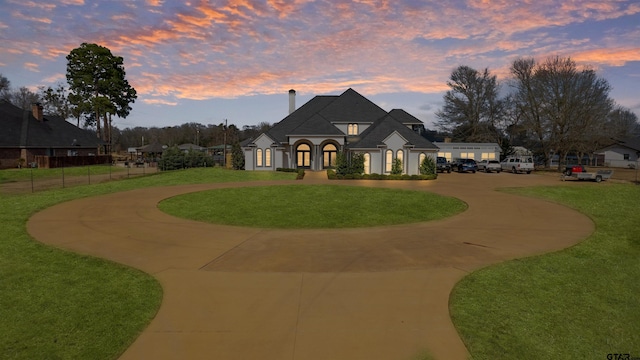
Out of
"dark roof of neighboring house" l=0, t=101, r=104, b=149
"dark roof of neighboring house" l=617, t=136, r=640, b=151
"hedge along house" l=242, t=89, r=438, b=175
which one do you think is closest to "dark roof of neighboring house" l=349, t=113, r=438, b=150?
"hedge along house" l=242, t=89, r=438, b=175

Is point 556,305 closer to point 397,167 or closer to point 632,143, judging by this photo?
point 397,167

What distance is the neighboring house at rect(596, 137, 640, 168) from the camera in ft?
204

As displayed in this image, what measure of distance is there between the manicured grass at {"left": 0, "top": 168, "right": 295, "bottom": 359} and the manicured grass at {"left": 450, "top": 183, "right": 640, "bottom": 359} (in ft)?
20.1

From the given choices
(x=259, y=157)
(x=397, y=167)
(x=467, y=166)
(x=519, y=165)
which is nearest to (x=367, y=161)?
(x=397, y=167)

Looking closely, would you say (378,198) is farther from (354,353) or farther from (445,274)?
(354,353)

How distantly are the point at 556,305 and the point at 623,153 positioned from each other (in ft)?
256

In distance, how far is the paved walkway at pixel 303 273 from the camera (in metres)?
5.68

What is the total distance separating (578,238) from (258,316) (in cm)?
1247

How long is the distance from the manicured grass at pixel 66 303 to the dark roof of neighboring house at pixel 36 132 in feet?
140

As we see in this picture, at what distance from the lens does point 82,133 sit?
52688mm

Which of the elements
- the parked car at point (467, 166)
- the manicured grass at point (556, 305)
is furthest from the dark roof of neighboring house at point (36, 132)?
the manicured grass at point (556, 305)

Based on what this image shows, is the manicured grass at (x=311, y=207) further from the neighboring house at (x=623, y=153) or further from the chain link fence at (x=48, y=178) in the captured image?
the neighboring house at (x=623, y=153)

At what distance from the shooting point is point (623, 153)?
6438cm

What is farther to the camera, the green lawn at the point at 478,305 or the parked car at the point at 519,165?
the parked car at the point at 519,165
